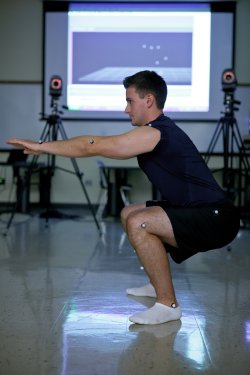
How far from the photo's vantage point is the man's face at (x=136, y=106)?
254cm

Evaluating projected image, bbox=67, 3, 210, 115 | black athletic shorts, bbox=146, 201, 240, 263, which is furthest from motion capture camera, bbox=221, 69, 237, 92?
black athletic shorts, bbox=146, 201, 240, 263

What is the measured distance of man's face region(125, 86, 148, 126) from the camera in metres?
2.54

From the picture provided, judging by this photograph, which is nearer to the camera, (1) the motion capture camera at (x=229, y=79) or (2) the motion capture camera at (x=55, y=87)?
(1) the motion capture camera at (x=229, y=79)

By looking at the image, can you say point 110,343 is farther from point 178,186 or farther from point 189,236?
point 178,186

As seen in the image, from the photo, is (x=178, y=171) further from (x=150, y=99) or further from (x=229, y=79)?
(x=229, y=79)

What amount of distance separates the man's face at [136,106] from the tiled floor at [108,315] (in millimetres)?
930

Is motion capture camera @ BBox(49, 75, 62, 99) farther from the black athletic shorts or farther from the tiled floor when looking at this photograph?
the black athletic shorts

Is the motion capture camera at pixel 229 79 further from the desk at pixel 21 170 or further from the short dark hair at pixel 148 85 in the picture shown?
the short dark hair at pixel 148 85

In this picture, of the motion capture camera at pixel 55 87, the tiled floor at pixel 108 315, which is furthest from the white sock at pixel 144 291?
the motion capture camera at pixel 55 87

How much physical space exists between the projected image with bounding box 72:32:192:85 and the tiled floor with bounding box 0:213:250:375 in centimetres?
297

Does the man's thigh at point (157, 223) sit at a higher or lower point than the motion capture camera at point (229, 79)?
lower


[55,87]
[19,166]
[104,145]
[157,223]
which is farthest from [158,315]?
[19,166]

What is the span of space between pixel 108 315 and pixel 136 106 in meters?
1.00

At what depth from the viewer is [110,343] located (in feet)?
6.97
